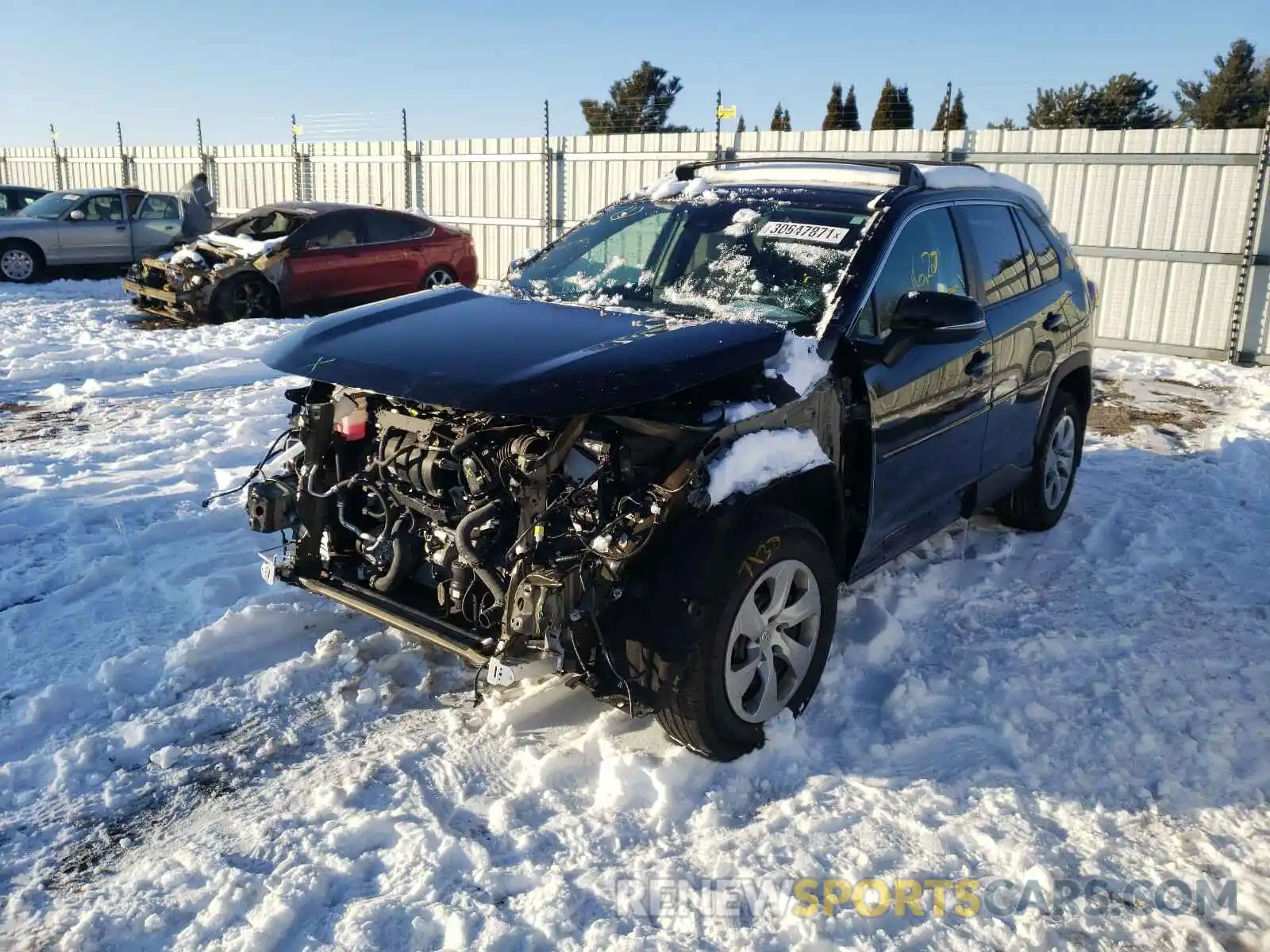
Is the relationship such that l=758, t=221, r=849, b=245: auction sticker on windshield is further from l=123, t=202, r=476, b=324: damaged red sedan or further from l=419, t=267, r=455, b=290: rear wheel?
l=419, t=267, r=455, b=290: rear wheel

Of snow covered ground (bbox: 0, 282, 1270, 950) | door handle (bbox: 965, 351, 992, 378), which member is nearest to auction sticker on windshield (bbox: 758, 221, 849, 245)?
door handle (bbox: 965, 351, 992, 378)

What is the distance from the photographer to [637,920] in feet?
8.68

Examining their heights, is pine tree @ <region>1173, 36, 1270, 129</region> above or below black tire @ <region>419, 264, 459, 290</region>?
above

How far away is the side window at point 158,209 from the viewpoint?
16.7 meters

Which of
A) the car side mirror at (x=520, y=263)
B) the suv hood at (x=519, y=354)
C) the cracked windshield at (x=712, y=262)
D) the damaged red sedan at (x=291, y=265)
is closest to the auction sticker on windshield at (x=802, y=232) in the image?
the cracked windshield at (x=712, y=262)

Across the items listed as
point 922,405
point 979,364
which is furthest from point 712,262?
point 979,364

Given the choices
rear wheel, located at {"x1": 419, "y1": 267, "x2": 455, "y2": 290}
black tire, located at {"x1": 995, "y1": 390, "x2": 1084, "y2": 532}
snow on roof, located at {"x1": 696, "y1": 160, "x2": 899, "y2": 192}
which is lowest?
black tire, located at {"x1": 995, "y1": 390, "x2": 1084, "y2": 532}

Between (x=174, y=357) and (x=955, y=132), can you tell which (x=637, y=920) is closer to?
→ (x=174, y=357)

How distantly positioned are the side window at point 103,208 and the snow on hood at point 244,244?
210 inches

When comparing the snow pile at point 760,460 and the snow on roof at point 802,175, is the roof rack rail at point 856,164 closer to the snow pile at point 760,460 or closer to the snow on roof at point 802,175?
the snow on roof at point 802,175

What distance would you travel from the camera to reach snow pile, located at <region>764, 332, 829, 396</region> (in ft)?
11.4

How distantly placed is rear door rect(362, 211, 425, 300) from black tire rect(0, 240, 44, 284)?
6.76 m

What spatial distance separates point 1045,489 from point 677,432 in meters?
3.18

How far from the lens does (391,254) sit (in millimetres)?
12906
